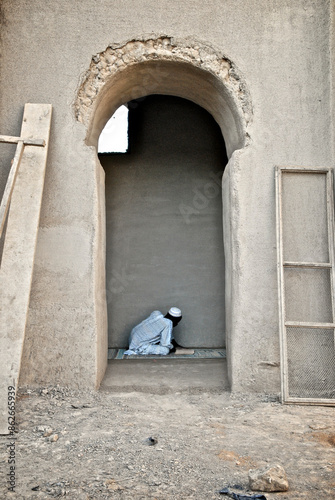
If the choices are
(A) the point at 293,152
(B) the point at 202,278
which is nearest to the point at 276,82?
(A) the point at 293,152

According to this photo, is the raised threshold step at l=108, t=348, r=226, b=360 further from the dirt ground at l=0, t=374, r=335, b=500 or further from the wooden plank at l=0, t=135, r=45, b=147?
the wooden plank at l=0, t=135, r=45, b=147

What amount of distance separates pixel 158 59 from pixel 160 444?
11.2ft

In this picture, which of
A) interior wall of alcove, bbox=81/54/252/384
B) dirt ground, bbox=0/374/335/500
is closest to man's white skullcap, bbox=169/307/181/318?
interior wall of alcove, bbox=81/54/252/384

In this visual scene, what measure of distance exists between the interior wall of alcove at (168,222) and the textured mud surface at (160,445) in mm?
2402

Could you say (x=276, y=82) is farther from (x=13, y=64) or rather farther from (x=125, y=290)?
(x=125, y=290)

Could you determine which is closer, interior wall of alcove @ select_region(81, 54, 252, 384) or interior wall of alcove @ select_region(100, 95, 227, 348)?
interior wall of alcove @ select_region(81, 54, 252, 384)

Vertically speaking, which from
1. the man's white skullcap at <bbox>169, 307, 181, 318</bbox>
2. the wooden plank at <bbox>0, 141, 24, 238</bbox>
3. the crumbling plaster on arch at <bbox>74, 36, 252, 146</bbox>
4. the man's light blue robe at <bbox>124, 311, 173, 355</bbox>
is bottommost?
the man's light blue robe at <bbox>124, 311, 173, 355</bbox>

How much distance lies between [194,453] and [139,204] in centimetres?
429

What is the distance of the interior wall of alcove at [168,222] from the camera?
6.35 metres

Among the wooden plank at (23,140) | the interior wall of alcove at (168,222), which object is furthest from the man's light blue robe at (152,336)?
the wooden plank at (23,140)

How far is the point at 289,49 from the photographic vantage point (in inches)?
167

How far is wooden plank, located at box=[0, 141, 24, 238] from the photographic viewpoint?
3393 millimetres

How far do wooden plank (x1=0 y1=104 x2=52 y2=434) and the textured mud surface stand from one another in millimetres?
509

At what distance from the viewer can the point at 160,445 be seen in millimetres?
2859
